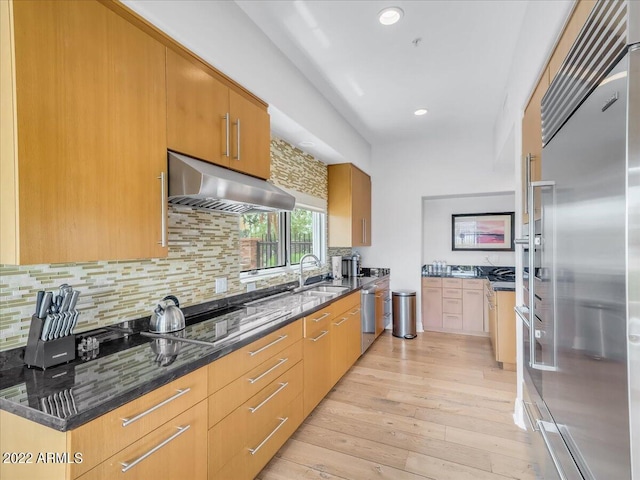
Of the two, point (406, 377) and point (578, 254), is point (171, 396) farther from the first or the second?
point (406, 377)

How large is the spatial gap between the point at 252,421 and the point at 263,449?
9.7 inches

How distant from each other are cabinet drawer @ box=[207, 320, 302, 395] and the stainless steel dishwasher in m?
1.70

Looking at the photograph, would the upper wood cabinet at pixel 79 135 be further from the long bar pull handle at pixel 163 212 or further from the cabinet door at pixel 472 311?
the cabinet door at pixel 472 311

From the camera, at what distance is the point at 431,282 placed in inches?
191

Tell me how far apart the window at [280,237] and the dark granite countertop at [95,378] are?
126 centimetres

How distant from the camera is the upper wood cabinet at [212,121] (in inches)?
63.2

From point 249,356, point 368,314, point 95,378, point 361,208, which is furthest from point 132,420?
point 361,208

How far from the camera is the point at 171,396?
48.3 inches

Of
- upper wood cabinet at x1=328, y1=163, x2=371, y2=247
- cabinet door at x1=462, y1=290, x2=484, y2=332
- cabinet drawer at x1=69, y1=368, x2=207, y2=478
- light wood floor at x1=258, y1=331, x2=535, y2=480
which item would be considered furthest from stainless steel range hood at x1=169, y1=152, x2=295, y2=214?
cabinet door at x1=462, y1=290, x2=484, y2=332

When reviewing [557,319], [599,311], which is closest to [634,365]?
[599,311]

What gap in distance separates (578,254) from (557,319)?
0.35 meters

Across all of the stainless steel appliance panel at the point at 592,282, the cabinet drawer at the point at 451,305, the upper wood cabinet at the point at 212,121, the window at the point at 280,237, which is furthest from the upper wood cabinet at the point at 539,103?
the cabinet drawer at the point at 451,305

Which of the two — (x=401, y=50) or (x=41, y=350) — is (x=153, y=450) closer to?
(x=41, y=350)

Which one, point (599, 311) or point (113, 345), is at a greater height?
point (599, 311)
